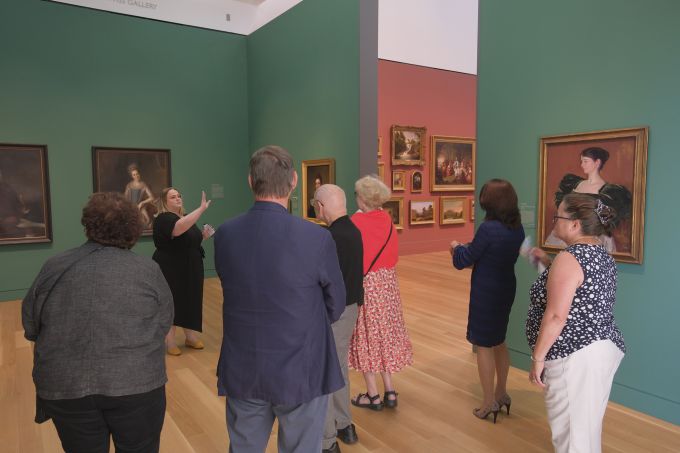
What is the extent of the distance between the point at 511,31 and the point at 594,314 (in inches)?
151

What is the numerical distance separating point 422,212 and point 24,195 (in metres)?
9.80

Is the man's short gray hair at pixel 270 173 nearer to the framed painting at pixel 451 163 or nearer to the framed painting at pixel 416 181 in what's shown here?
the framed painting at pixel 416 181

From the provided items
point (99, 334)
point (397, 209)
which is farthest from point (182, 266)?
point (397, 209)

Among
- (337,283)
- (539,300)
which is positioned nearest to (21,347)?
(337,283)

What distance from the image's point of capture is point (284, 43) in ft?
31.2

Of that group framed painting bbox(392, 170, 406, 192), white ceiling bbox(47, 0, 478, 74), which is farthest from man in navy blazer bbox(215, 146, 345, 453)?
framed painting bbox(392, 170, 406, 192)

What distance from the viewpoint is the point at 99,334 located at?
7.29 ft

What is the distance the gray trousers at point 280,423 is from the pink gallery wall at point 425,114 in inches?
439

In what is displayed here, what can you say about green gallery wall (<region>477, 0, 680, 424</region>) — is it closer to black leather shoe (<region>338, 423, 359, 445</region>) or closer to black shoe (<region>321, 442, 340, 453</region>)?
black leather shoe (<region>338, 423, 359, 445</region>)

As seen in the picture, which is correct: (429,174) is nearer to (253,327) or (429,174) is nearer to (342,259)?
(342,259)

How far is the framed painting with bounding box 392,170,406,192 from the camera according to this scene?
44.1 ft

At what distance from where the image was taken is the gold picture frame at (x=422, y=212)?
1393cm

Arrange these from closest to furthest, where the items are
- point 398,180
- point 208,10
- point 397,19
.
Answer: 1. point 208,10
2. point 397,19
3. point 398,180

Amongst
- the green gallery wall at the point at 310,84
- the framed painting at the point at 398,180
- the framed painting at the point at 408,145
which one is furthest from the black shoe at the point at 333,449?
the framed painting at the point at 408,145
